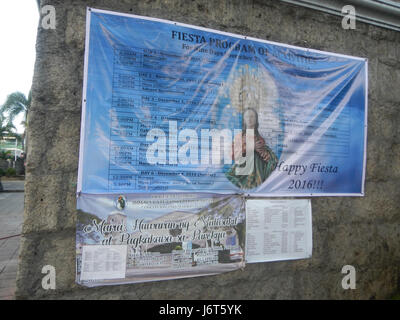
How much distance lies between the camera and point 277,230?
2336 mm

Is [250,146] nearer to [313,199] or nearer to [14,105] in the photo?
[313,199]

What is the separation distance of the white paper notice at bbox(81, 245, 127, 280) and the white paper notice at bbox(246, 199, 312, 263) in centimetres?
91

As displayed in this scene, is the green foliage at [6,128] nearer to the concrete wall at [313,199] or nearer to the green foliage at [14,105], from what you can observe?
the green foliage at [14,105]

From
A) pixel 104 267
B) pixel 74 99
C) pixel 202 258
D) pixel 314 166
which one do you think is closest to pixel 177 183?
pixel 202 258

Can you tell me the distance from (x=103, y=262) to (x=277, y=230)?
4.23 ft

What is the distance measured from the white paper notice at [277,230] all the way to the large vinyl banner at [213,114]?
11 centimetres

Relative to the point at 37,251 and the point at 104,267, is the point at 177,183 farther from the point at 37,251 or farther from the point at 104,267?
the point at 37,251

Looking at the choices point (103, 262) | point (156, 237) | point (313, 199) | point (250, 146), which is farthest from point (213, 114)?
point (103, 262)

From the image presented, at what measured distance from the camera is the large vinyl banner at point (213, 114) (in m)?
1.93

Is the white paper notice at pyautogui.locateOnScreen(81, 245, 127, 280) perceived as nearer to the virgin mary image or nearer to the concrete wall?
the concrete wall

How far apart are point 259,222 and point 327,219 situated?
0.65 meters

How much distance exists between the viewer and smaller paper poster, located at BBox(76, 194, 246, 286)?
1.88 metres

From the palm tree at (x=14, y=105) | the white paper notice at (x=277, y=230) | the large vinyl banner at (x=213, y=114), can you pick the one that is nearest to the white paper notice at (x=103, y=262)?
the large vinyl banner at (x=213, y=114)
